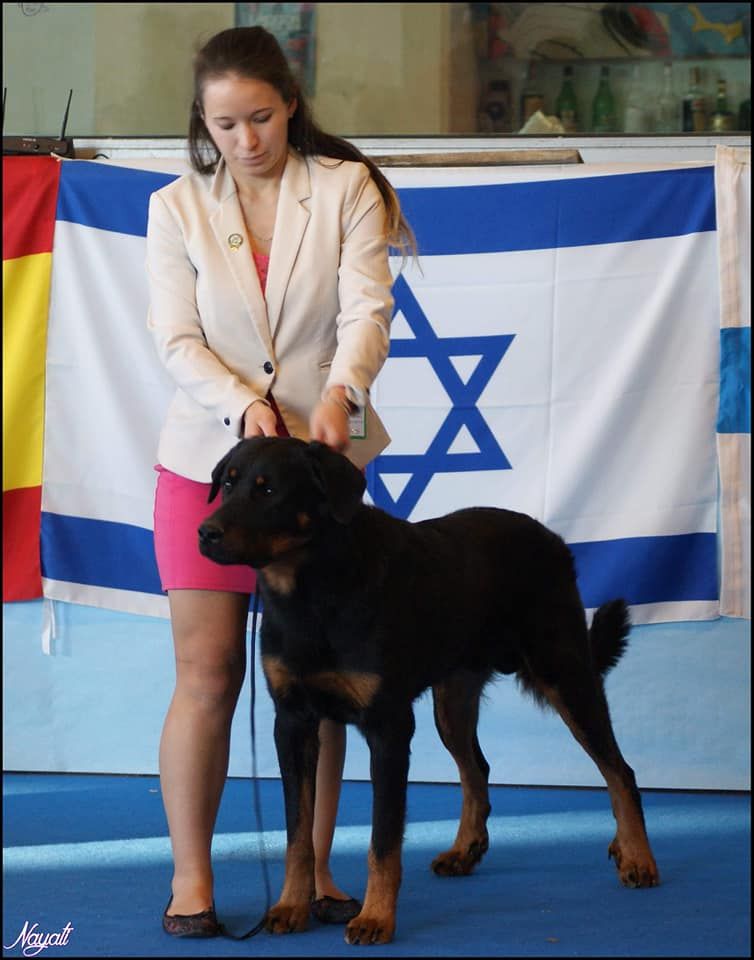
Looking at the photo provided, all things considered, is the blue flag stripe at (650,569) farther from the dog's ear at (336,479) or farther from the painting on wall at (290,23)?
the painting on wall at (290,23)

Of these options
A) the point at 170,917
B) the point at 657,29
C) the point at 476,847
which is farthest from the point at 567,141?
the point at 170,917

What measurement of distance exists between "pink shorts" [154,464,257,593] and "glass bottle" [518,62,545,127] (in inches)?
142

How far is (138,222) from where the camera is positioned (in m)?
4.02

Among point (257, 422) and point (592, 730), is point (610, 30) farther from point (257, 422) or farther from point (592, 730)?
point (257, 422)

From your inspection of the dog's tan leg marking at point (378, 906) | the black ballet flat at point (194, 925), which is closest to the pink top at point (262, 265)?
the dog's tan leg marking at point (378, 906)

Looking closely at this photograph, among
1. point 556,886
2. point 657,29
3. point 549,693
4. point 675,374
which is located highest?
point 657,29

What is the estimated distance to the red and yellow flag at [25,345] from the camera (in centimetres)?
405

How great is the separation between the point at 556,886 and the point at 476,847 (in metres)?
0.24

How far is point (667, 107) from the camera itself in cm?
585

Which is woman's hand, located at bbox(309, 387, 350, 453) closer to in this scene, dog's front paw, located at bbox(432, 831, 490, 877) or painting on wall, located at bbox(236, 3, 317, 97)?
dog's front paw, located at bbox(432, 831, 490, 877)

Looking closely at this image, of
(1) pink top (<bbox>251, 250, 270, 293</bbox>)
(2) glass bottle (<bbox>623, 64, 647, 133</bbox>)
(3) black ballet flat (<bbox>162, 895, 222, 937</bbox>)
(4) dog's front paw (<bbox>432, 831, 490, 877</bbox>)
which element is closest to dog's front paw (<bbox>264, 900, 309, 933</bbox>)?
(3) black ballet flat (<bbox>162, 895, 222, 937</bbox>)

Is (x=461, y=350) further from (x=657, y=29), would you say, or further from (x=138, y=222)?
(x=657, y=29)

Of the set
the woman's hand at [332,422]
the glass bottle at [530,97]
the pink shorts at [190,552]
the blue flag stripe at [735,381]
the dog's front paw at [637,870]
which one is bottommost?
the dog's front paw at [637,870]

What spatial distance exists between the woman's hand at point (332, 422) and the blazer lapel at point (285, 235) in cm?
23
